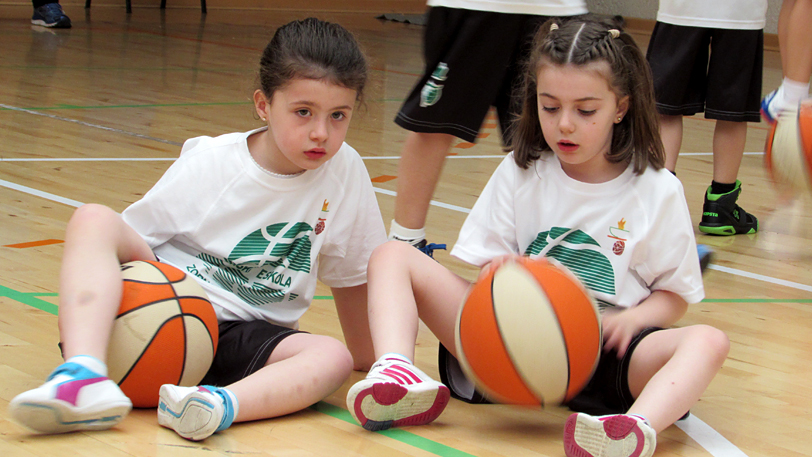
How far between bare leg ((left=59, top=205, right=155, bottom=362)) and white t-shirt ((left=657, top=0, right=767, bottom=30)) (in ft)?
8.58

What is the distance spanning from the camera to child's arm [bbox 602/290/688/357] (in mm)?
1903

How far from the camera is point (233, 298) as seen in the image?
2062mm

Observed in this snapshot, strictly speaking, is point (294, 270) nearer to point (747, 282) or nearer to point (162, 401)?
point (162, 401)

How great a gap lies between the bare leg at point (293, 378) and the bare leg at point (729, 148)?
2.39m

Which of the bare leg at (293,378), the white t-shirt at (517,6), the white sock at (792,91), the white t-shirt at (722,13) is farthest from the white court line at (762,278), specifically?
the bare leg at (293,378)

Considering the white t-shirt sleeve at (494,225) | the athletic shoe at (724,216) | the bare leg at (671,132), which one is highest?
the white t-shirt sleeve at (494,225)

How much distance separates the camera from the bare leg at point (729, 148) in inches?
151

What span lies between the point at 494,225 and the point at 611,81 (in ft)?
1.30

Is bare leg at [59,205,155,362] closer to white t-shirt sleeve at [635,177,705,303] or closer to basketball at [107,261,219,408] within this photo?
basketball at [107,261,219,408]

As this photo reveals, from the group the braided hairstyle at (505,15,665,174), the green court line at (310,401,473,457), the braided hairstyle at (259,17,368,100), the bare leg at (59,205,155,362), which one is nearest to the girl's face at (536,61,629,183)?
the braided hairstyle at (505,15,665,174)

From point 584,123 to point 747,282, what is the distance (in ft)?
4.77

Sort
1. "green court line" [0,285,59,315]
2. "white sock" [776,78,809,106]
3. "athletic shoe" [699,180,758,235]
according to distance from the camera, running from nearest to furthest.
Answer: "green court line" [0,285,59,315], "white sock" [776,78,809,106], "athletic shoe" [699,180,758,235]

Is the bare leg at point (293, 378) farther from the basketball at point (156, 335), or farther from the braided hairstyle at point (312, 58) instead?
the braided hairstyle at point (312, 58)

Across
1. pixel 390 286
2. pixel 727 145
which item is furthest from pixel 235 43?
pixel 390 286
